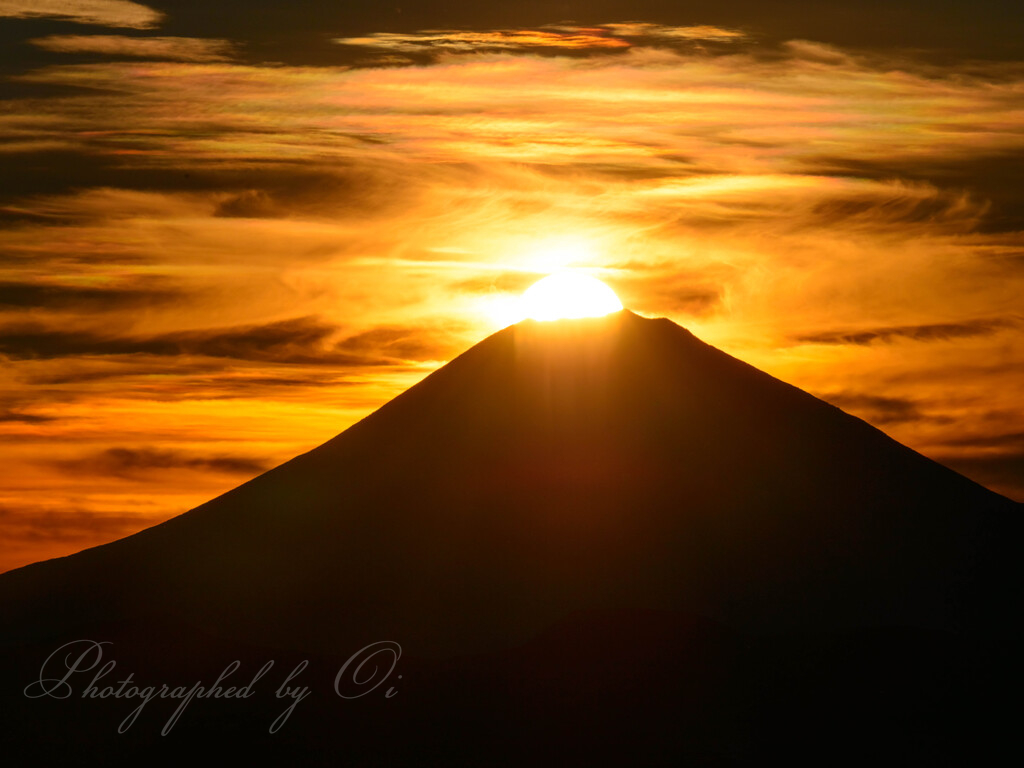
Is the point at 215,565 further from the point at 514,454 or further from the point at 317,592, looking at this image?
the point at 514,454

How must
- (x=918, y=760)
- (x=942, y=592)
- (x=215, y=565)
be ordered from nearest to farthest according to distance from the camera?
(x=918, y=760) → (x=942, y=592) → (x=215, y=565)

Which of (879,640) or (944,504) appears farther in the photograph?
(944,504)

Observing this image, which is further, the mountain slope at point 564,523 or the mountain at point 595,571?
the mountain slope at point 564,523

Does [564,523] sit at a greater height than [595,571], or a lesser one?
greater

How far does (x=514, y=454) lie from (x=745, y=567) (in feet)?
36.9

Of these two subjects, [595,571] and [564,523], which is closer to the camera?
[595,571]

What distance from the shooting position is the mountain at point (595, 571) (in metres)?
41.6

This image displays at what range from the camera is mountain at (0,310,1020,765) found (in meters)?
41.6

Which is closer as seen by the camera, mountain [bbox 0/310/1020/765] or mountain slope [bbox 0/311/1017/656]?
mountain [bbox 0/310/1020/765]

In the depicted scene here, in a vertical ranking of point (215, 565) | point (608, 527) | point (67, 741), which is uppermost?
point (608, 527)

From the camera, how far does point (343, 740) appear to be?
135ft

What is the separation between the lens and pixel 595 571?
151 feet

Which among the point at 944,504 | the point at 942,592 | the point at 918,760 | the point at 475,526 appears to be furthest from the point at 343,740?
the point at 944,504

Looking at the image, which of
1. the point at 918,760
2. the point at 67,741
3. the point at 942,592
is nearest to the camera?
the point at 918,760
